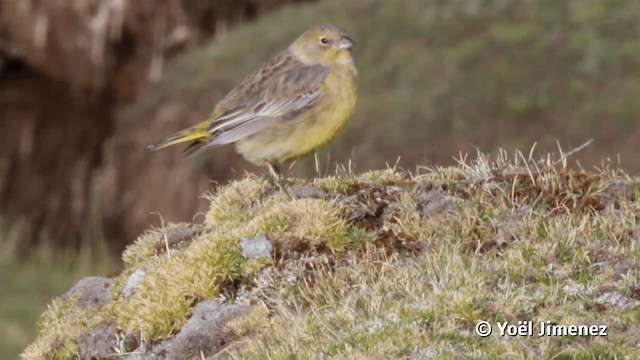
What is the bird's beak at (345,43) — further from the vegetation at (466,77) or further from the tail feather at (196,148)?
the vegetation at (466,77)

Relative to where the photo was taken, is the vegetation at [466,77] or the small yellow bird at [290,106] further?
the vegetation at [466,77]

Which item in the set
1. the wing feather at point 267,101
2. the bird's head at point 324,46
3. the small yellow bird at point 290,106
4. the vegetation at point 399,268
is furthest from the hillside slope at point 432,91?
the vegetation at point 399,268

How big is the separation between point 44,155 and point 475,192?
18671 millimetres

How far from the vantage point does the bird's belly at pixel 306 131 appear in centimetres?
1205

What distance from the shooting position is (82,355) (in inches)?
367

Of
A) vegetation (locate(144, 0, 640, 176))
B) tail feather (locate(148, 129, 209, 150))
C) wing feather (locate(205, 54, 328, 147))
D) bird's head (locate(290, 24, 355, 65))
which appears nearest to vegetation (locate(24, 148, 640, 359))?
wing feather (locate(205, 54, 328, 147))

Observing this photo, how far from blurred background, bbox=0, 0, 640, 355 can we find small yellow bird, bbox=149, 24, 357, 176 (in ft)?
18.9

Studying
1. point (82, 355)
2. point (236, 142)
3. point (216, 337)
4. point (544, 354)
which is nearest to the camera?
point (544, 354)

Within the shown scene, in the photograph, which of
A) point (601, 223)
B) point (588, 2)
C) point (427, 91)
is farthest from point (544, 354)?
point (588, 2)

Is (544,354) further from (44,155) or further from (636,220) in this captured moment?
(44,155)

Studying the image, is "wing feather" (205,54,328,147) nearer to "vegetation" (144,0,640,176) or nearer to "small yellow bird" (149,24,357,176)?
"small yellow bird" (149,24,357,176)

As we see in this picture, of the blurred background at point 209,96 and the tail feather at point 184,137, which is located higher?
the tail feather at point 184,137

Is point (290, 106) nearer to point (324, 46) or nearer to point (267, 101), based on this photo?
point (267, 101)

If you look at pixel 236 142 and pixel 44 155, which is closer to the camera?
pixel 236 142
